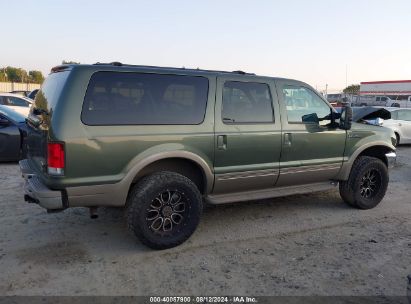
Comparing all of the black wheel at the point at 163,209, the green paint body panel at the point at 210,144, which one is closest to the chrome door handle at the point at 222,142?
the green paint body panel at the point at 210,144

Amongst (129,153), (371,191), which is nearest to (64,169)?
(129,153)

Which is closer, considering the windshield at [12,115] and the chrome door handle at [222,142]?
the chrome door handle at [222,142]

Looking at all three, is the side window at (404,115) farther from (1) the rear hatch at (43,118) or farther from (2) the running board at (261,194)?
(1) the rear hatch at (43,118)

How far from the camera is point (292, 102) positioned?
5.10 metres

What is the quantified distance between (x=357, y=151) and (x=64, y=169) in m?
3.99

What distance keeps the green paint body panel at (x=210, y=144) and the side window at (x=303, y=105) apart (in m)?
0.09

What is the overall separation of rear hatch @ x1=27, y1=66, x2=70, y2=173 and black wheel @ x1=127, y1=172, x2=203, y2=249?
0.96 meters

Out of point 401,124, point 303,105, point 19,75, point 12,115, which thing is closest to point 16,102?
point 12,115

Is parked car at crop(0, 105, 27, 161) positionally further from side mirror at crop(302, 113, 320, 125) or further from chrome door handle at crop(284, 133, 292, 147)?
side mirror at crop(302, 113, 320, 125)

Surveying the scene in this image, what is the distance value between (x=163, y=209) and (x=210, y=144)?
0.88 meters

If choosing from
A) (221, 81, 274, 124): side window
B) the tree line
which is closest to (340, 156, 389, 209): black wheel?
(221, 81, 274, 124): side window

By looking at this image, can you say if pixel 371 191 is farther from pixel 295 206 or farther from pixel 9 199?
pixel 9 199

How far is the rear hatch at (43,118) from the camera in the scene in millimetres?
3734

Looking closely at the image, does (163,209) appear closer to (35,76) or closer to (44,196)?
(44,196)
